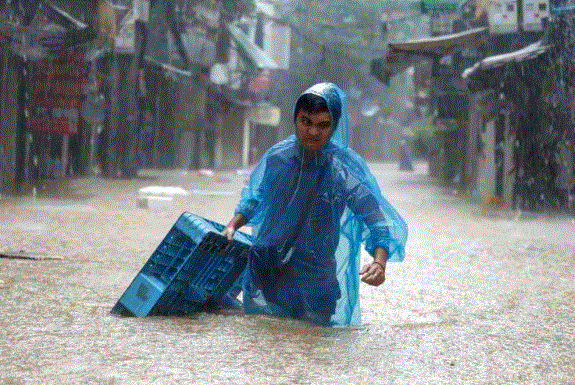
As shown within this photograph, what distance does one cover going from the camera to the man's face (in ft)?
17.1

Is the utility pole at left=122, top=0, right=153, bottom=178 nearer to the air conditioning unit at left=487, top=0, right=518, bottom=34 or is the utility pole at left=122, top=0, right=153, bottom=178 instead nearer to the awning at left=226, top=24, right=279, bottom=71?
the air conditioning unit at left=487, top=0, right=518, bottom=34

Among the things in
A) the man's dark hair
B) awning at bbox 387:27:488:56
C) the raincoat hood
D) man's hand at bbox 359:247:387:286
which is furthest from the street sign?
man's hand at bbox 359:247:387:286

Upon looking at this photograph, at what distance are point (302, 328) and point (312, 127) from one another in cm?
101

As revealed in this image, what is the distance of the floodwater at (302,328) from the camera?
4359 mm

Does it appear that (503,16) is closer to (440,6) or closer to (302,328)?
(440,6)

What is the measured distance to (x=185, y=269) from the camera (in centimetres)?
546

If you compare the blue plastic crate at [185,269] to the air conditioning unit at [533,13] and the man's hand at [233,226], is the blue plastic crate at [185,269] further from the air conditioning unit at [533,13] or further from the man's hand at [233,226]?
the air conditioning unit at [533,13]

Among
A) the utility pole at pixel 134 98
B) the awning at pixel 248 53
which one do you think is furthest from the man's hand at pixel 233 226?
the awning at pixel 248 53

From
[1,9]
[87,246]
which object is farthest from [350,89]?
[87,246]

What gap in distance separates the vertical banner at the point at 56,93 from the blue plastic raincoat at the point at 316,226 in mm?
14625

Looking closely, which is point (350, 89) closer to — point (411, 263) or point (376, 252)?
point (411, 263)

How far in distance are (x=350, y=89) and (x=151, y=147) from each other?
1167 inches

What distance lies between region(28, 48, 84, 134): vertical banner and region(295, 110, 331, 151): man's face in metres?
14.8

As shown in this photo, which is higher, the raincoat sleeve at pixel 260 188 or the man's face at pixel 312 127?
the man's face at pixel 312 127
